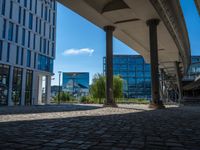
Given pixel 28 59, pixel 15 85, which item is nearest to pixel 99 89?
pixel 28 59

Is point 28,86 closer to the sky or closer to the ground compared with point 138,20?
closer to the ground

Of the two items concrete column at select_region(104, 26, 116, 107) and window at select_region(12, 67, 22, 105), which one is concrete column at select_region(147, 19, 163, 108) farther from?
window at select_region(12, 67, 22, 105)

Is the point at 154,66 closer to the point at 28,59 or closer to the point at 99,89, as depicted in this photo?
the point at 28,59

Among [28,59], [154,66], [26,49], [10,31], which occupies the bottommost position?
[154,66]

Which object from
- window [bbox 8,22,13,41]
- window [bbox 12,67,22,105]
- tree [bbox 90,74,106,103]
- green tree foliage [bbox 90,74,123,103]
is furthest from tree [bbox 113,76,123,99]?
window [bbox 8,22,13,41]

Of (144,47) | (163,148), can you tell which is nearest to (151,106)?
(144,47)

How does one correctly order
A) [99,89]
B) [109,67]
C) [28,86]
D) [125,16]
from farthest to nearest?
[99,89] < [28,86] < [109,67] < [125,16]

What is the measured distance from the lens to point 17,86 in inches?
1545

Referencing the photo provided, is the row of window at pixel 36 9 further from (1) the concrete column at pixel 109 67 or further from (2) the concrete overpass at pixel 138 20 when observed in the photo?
(1) the concrete column at pixel 109 67

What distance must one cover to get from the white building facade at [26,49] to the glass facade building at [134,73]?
2969 inches

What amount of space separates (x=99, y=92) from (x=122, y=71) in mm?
72566

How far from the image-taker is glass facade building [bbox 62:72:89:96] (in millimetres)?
75438

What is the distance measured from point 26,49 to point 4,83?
746 centimetres

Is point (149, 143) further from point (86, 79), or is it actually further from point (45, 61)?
point (86, 79)
